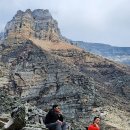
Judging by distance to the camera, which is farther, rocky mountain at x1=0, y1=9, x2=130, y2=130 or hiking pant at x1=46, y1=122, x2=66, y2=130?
rocky mountain at x1=0, y1=9, x2=130, y2=130

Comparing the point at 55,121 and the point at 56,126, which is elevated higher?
the point at 55,121

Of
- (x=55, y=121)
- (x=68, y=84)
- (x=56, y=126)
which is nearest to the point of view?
(x=56, y=126)

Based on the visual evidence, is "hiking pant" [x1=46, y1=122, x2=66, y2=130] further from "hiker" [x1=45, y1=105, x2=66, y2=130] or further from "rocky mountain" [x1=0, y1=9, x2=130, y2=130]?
"rocky mountain" [x1=0, y1=9, x2=130, y2=130]

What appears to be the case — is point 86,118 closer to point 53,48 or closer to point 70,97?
point 70,97

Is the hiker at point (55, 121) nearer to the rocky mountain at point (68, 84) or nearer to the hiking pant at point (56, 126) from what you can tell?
the hiking pant at point (56, 126)

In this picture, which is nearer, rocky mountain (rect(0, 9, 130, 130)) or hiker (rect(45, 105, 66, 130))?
hiker (rect(45, 105, 66, 130))

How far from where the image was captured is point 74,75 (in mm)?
146500

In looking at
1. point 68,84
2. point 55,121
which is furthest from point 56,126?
point 68,84

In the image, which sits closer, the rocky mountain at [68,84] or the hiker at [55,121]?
the hiker at [55,121]

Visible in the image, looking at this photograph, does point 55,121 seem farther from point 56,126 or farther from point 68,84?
point 68,84

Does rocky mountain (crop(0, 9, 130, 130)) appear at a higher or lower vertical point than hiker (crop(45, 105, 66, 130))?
lower

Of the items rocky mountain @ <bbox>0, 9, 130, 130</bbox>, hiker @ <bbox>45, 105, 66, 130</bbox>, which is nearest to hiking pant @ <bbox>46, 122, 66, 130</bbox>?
hiker @ <bbox>45, 105, 66, 130</bbox>

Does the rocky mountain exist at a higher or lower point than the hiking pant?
lower

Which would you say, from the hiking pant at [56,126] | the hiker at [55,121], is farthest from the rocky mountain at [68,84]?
the hiking pant at [56,126]
